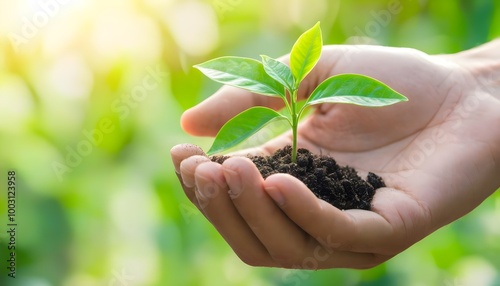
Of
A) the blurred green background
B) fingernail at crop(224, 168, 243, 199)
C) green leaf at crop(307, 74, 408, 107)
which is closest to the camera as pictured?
fingernail at crop(224, 168, 243, 199)

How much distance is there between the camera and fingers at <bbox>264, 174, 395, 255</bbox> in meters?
0.95

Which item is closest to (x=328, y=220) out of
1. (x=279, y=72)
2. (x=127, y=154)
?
(x=279, y=72)

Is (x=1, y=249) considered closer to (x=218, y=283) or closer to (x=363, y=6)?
(x=218, y=283)

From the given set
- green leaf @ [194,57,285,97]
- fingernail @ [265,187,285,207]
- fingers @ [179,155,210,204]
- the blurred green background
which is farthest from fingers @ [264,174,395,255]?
the blurred green background

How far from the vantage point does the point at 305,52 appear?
1113 mm

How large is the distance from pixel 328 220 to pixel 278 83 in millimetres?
297

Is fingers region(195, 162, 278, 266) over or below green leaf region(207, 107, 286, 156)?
below

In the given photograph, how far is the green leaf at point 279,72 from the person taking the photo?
1114mm

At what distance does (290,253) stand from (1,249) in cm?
79

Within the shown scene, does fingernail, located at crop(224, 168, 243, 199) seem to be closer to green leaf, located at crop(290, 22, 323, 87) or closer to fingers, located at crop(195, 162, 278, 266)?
fingers, located at crop(195, 162, 278, 266)

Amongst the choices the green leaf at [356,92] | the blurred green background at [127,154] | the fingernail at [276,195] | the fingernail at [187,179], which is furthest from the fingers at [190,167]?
the blurred green background at [127,154]

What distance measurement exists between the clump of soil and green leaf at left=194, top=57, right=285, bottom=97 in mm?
131

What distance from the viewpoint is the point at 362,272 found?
162 cm

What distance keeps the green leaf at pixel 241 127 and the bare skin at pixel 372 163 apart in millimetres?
44
